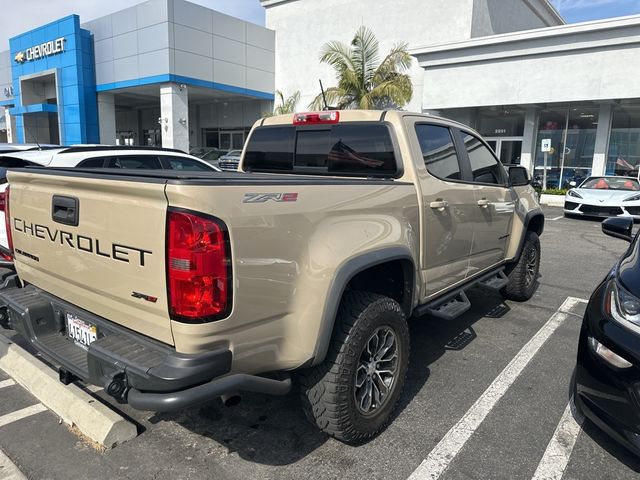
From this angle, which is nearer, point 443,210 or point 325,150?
point 443,210

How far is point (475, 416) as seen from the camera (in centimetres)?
310

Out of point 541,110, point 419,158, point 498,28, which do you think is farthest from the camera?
point 498,28

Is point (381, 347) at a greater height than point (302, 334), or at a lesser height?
lesser

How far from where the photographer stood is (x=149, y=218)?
2.03 metres

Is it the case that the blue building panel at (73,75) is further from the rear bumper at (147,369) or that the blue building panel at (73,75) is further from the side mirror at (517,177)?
the rear bumper at (147,369)

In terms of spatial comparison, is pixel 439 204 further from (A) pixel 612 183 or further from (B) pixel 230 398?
(A) pixel 612 183

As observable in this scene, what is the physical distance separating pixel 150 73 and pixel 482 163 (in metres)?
21.1

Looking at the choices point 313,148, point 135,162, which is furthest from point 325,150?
point 135,162

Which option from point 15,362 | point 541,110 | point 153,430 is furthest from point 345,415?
point 541,110

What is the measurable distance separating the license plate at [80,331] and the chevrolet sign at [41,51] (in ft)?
88.9

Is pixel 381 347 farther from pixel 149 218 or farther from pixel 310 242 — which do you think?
pixel 149 218

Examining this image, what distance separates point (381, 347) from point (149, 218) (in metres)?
1.57

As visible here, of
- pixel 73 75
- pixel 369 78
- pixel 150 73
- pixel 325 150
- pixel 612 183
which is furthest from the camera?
pixel 73 75

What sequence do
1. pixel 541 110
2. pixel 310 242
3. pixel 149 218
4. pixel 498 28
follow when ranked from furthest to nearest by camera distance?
pixel 498 28 < pixel 541 110 < pixel 310 242 < pixel 149 218
